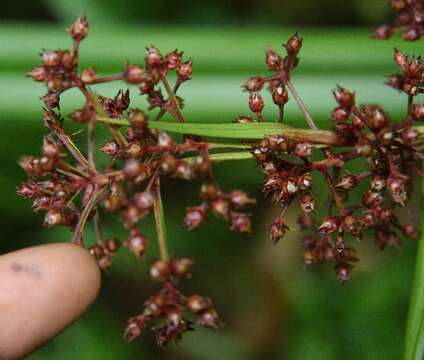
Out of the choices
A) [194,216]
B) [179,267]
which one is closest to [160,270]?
[179,267]

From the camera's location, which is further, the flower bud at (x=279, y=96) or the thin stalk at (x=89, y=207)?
the flower bud at (x=279, y=96)

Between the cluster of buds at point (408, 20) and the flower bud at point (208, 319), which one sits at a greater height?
the cluster of buds at point (408, 20)

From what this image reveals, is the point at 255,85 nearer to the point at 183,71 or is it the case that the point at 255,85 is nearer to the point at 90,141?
the point at 183,71

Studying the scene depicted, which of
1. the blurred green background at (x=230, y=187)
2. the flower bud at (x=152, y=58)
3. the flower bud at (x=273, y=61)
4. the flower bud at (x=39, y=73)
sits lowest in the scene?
the blurred green background at (x=230, y=187)

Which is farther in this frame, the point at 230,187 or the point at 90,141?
the point at 230,187

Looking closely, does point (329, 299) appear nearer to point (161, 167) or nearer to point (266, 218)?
point (266, 218)

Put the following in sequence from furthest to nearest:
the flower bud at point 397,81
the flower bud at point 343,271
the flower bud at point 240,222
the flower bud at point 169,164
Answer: the flower bud at point 343,271
the flower bud at point 397,81
the flower bud at point 240,222
the flower bud at point 169,164

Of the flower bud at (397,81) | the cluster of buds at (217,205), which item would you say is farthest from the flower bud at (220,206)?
the flower bud at (397,81)

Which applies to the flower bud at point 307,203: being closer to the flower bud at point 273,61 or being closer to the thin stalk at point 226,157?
the thin stalk at point 226,157
